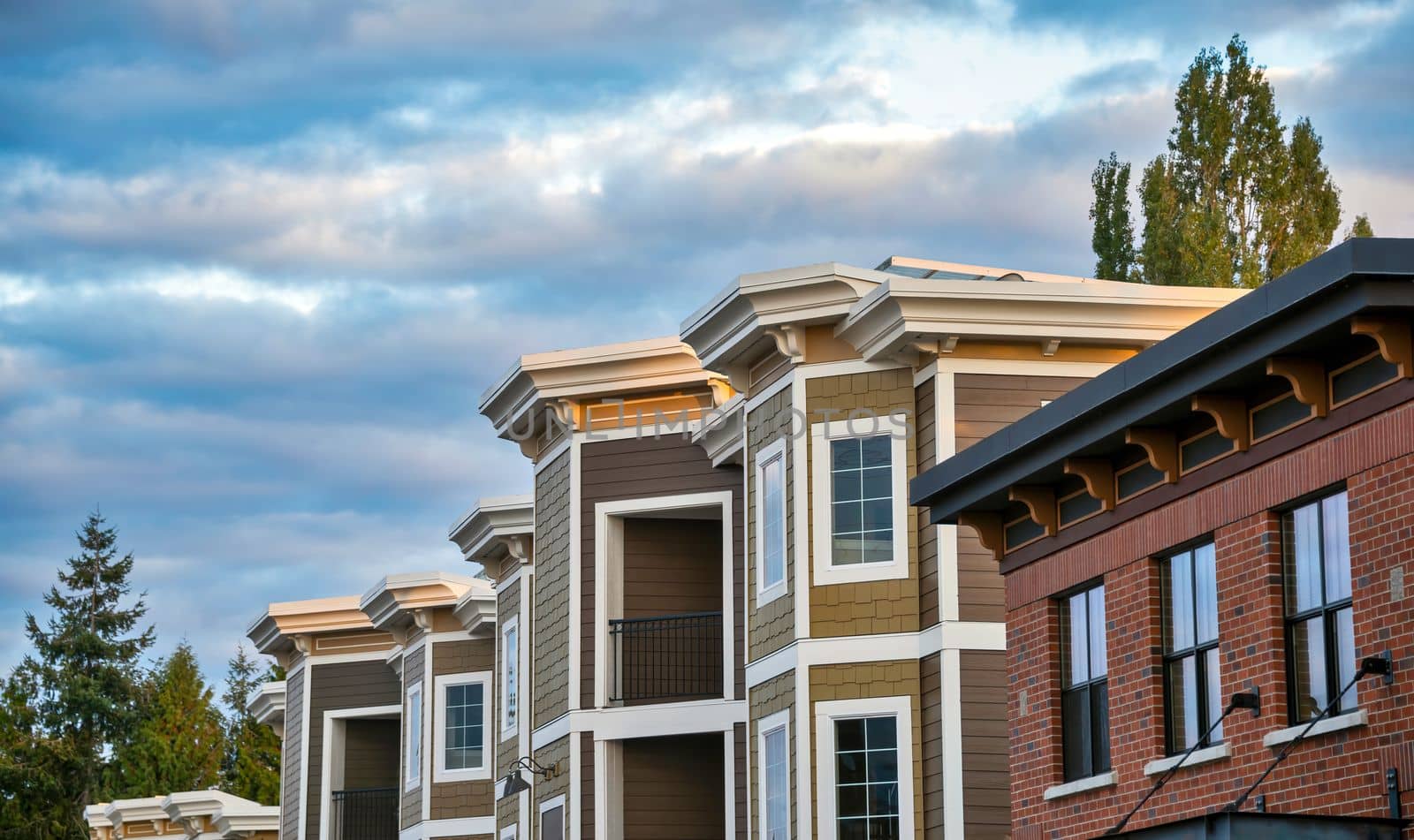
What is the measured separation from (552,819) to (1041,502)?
1387 cm

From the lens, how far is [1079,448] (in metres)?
18.2

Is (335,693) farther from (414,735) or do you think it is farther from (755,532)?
(755,532)

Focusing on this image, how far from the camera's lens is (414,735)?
137ft

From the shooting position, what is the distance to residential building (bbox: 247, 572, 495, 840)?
40.0 meters

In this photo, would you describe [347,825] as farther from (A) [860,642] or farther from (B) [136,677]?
(B) [136,677]

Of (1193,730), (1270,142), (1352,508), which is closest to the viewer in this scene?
(1352,508)

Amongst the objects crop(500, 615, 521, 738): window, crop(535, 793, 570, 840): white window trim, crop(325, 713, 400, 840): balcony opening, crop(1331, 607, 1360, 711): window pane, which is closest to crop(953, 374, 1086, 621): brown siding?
crop(1331, 607, 1360, 711): window pane

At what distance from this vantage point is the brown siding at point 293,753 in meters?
47.6

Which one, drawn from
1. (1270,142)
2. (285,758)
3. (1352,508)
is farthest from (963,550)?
(285,758)

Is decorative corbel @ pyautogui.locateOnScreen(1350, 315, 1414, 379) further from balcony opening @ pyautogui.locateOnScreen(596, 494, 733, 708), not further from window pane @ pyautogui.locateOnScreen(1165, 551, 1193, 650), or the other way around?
balcony opening @ pyautogui.locateOnScreen(596, 494, 733, 708)

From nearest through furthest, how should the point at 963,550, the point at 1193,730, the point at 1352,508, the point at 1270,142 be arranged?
the point at 1352,508 → the point at 1193,730 → the point at 963,550 → the point at 1270,142

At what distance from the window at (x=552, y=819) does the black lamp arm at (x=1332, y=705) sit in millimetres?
16091

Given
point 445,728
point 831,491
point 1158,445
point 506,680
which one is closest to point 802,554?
point 831,491

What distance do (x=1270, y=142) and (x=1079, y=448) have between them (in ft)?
97.6
